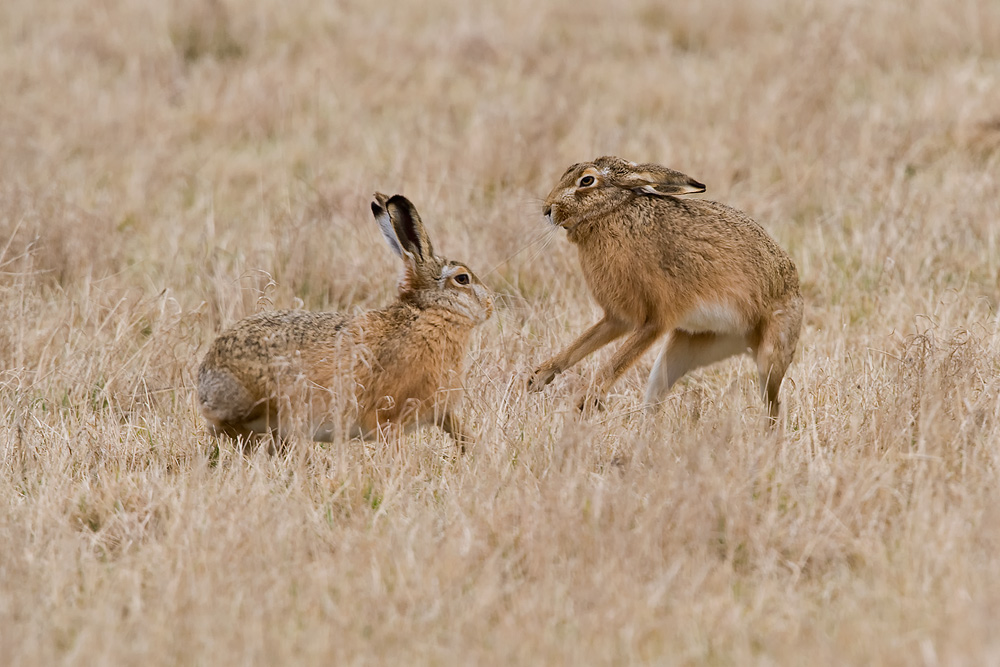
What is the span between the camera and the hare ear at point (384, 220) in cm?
528

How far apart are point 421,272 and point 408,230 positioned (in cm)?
18

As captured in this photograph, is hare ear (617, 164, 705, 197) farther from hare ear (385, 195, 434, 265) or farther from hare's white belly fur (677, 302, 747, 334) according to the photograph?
hare ear (385, 195, 434, 265)

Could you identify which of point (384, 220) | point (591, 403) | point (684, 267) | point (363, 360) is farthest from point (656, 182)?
point (363, 360)

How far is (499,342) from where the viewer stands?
5.97 m

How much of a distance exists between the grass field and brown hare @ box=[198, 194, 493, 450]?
5.5 inches

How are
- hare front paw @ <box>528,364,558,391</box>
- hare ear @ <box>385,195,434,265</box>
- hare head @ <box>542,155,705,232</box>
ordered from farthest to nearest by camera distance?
hare head @ <box>542,155,705,232</box>, hare front paw @ <box>528,364,558,391</box>, hare ear @ <box>385,195,434,265</box>

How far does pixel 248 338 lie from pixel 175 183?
424 cm

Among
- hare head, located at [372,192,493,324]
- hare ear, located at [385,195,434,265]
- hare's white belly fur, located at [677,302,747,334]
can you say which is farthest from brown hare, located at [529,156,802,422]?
hare ear, located at [385,195,434,265]

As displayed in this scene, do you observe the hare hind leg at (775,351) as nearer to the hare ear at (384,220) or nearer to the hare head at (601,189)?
the hare head at (601,189)

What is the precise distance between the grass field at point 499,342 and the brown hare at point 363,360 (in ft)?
0.46

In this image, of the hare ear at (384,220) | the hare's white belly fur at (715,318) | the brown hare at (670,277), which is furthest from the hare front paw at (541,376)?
the hare ear at (384,220)

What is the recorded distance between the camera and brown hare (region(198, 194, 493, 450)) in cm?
483

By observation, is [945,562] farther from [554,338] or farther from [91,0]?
[91,0]

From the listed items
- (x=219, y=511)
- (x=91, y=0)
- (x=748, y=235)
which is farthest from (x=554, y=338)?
(x=91, y=0)
